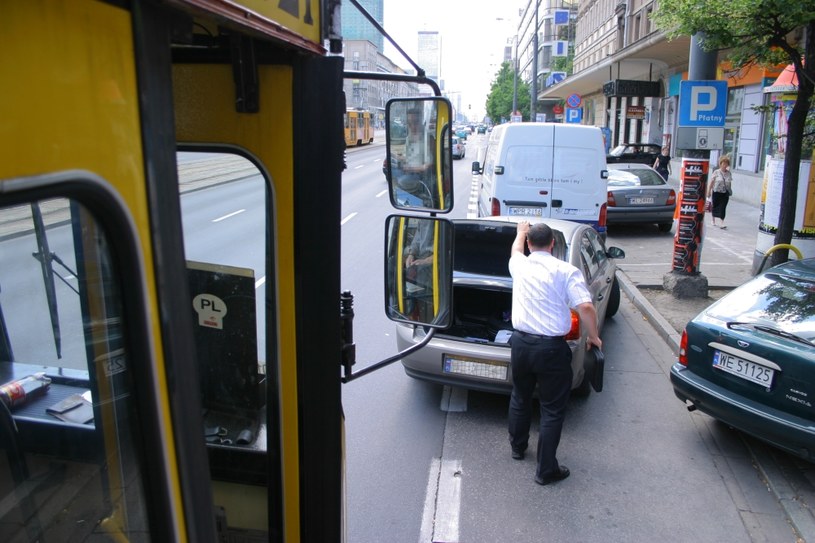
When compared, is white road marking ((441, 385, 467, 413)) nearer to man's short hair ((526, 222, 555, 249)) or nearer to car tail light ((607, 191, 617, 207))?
man's short hair ((526, 222, 555, 249))

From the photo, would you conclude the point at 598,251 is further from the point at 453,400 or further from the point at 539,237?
the point at 539,237

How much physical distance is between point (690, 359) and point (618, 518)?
155 centimetres

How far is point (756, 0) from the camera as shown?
283 inches

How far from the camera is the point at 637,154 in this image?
2417 centimetres

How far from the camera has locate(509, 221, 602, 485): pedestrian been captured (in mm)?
4453

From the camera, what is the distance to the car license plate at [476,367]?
5.47 m

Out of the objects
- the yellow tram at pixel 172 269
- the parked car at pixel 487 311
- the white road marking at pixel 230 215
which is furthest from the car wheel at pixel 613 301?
the white road marking at pixel 230 215

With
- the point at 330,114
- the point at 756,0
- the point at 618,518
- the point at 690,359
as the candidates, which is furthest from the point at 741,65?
the point at 330,114

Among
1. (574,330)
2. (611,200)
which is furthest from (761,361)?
(611,200)

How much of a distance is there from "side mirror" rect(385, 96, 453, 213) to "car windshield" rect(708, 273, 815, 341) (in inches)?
136

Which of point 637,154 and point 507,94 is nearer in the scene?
point 637,154

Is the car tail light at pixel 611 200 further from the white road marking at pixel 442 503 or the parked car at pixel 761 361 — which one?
the white road marking at pixel 442 503

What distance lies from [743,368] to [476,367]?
196cm

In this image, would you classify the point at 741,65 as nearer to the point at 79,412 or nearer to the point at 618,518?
the point at 618,518
